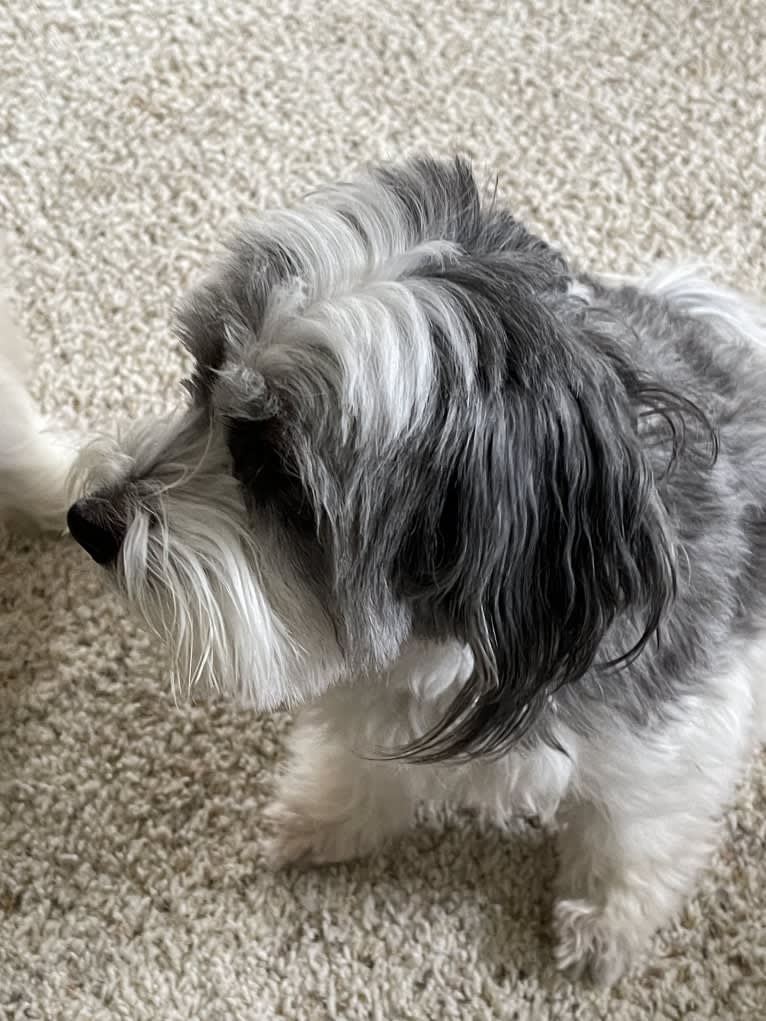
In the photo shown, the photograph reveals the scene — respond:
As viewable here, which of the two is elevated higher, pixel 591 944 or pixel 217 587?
pixel 217 587

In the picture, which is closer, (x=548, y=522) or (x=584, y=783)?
(x=548, y=522)

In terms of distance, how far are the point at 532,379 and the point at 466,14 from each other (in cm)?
127

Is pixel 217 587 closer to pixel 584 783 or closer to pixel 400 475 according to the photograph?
pixel 400 475

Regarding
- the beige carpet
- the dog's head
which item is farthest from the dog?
the dog's head

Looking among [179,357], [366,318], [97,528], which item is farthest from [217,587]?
[179,357]

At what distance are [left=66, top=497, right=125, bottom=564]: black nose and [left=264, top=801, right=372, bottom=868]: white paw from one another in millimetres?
505

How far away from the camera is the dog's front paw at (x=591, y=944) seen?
1.24 metres

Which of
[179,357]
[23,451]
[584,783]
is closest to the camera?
[584,783]

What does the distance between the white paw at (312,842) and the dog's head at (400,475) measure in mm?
436

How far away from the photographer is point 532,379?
0.77 metres

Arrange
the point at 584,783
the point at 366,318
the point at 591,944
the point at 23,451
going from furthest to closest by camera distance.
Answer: the point at 23,451 < the point at 591,944 < the point at 584,783 < the point at 366,318

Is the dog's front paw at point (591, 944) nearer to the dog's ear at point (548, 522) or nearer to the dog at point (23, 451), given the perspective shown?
the dog's ear at point (548, 522)

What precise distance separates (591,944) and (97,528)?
71 centimetres

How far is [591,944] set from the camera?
1247 mm
